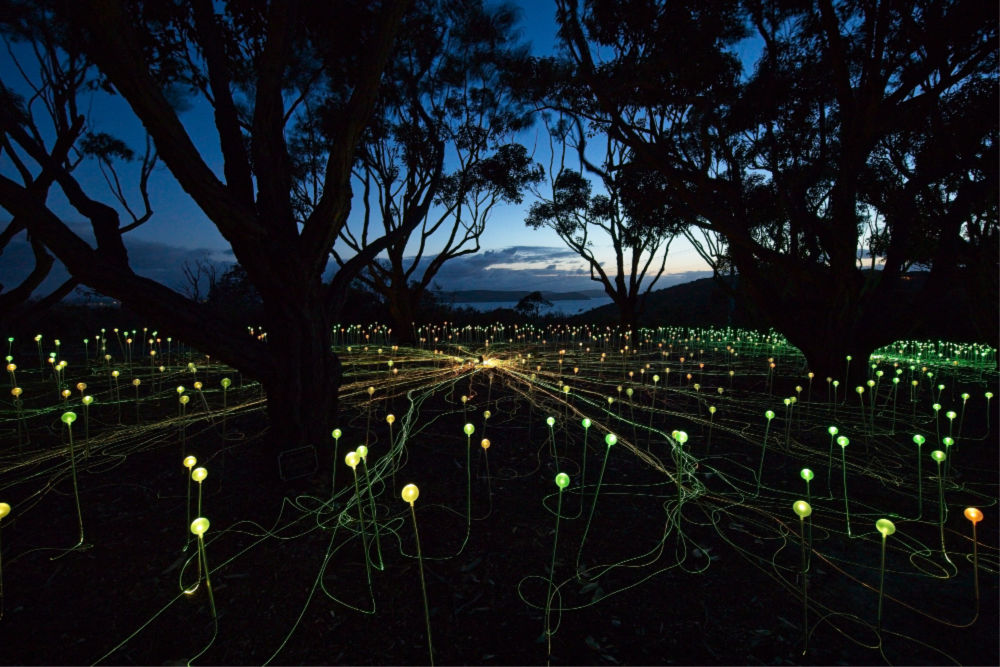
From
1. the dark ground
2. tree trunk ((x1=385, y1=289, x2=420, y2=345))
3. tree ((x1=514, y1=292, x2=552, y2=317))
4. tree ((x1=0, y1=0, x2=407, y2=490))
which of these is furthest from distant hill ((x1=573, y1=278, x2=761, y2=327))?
tree ((x1=0, y1=0, x2=407, y2=490))

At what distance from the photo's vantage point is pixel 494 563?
96.0 inches

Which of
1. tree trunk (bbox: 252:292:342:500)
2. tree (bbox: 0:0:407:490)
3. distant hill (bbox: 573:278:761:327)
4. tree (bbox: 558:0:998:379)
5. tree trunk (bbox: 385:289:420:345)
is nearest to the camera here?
tree (bbox: 0:0:407:490)

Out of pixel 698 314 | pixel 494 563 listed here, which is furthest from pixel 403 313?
pixel 698 314

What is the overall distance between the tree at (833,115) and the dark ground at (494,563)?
2669 mm

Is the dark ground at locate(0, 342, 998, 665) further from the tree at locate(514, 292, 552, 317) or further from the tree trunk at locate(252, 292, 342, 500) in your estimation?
the tree at locate(514, 292, 552, 317)

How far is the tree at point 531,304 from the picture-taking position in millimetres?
22453

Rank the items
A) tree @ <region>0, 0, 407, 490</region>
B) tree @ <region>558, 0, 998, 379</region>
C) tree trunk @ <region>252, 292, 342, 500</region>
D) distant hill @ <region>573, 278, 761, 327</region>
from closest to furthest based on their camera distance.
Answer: tree @ <region>0, 0, 407, 490</region> → tree trunk @ <region>252, 292, 342, 500</region> → tree @ <region>558, 0, 998, 379</region> → distant hill @ <region>573, 278, 761, 327</region>

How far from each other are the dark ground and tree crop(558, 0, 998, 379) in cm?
267

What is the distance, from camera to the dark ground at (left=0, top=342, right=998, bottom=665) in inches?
74.0

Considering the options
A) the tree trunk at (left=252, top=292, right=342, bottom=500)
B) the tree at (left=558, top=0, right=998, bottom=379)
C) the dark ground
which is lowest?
the dark ground

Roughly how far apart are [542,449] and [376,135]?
9.72 m

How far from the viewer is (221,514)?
2.87 m

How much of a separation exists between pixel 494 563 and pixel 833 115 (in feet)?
31.1

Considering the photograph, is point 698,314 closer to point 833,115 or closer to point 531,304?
point 531,304
